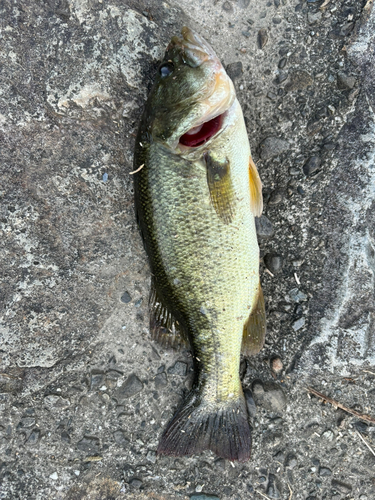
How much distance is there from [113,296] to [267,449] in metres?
1.62

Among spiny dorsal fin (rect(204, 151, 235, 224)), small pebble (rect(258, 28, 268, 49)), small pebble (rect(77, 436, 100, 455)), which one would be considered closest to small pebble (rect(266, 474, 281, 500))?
small pebble (rect(77, 436, 100, 455))

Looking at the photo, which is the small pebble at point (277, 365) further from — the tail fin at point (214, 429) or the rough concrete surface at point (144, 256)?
the tail fin at point (214, 429)

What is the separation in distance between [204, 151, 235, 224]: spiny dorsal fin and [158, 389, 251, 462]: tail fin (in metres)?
1.29

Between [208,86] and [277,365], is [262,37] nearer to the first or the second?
[208,86]

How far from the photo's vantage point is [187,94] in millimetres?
2229

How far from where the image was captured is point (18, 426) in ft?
8.74

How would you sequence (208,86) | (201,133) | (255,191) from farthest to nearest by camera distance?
(255,191)
(201,133)
(208,86)

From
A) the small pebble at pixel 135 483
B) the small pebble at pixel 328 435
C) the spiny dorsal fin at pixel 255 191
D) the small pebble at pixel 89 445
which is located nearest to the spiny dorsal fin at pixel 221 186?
the spiny dorsal fin at pixel 255 191

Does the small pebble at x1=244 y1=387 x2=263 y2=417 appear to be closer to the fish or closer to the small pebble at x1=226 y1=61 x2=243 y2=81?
the fish

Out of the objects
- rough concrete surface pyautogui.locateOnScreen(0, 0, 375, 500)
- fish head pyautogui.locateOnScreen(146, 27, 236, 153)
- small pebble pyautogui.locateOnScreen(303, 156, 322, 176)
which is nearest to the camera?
fish head pyautogui.locateOnScreen(146, 27, 236, 153)

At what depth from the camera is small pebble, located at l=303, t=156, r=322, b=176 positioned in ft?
8.56

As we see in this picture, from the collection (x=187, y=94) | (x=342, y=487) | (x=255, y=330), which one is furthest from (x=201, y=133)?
(x=342, y=487)

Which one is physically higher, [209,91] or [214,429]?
[209,91]

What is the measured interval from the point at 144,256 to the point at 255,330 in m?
0.98
